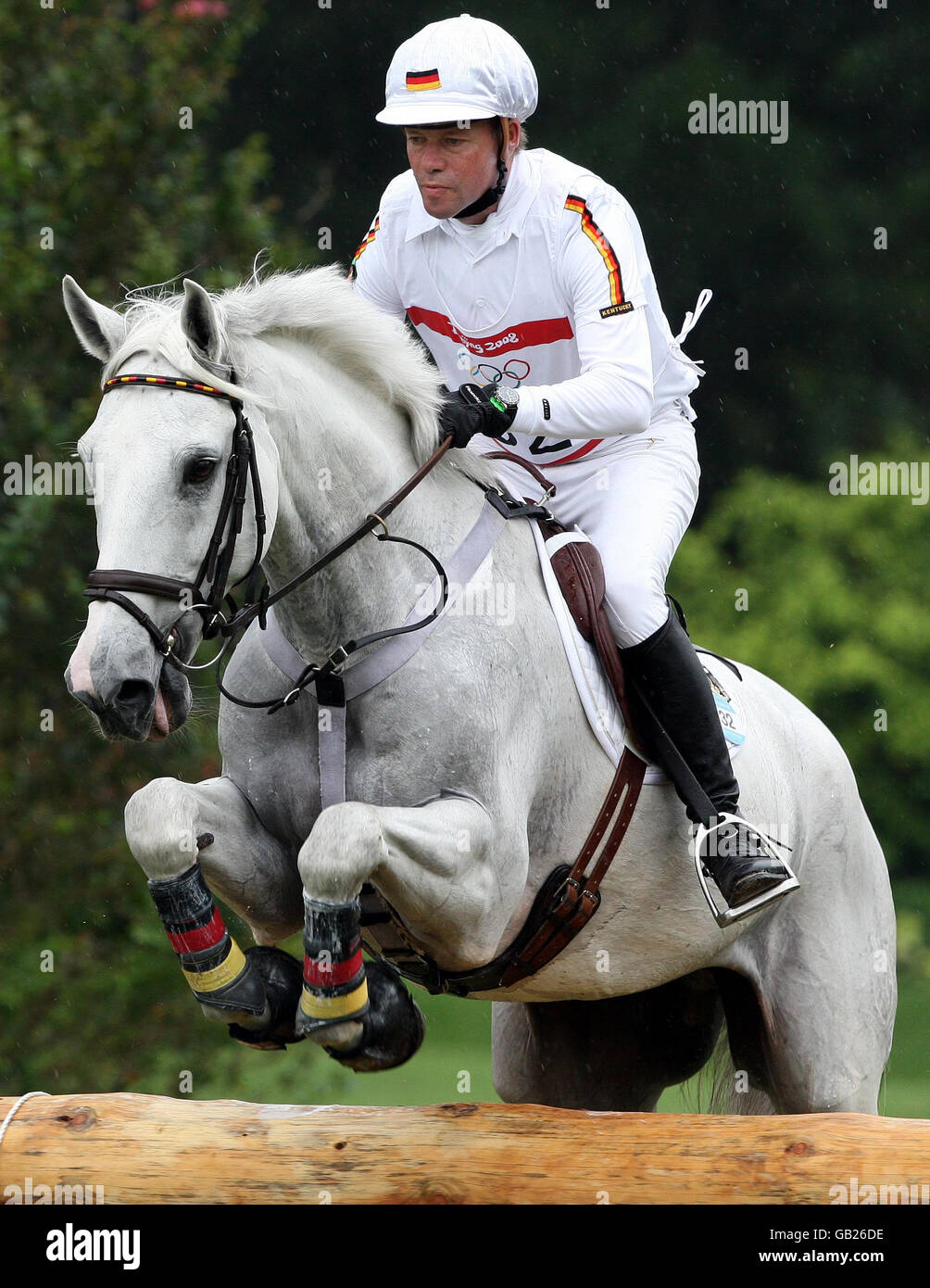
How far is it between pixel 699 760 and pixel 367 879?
115cm

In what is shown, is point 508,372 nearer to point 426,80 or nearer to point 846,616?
point 426,80

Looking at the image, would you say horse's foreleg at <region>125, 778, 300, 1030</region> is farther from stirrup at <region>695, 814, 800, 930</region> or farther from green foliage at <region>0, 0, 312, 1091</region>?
green foliage at <region>0, 0, 312, 1091</region>

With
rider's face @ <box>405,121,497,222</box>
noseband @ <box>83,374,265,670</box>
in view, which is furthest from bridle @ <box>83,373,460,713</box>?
rider's face @ <box>405,121,497,222</box>

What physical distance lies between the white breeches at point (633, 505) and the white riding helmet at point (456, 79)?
917 mm

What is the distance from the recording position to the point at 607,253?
4.24m

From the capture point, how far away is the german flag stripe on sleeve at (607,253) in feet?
13.9

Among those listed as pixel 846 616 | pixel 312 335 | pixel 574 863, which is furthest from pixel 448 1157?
pixel 846 616

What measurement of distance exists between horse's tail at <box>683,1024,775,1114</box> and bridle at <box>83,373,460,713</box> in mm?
2161

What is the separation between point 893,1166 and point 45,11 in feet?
24.0

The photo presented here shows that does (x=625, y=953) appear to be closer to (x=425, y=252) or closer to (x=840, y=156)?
(x=425, y=252)

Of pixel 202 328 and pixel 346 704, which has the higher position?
pixel 202 328

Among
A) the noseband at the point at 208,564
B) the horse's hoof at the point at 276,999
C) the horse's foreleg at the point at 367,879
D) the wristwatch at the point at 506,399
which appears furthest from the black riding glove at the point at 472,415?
the horse's hoof at the point at 276,999

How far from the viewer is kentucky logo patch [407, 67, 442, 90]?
4.11m

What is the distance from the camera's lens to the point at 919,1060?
13.9 m
